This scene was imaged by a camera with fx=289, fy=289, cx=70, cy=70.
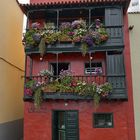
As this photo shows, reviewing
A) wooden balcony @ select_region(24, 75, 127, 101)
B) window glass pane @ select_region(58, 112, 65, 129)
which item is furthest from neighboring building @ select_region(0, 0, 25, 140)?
window glass pane @ select_region(58, 112, 65, 129)

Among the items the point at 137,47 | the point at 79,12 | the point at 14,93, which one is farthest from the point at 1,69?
the point at 137,47

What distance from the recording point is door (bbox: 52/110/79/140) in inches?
623

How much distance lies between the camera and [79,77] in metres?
15.8

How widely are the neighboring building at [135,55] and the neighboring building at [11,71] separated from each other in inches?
302

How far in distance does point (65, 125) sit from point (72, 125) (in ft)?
1.38

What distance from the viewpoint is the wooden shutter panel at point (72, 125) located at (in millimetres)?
15773

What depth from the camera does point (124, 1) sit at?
52.8 feet

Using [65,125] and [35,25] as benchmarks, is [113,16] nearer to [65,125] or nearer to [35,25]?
[35,25]

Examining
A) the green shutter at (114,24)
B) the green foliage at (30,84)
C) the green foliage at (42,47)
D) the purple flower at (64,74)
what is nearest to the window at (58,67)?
the purple flower at (64,74)

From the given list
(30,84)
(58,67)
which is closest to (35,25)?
(58,67)

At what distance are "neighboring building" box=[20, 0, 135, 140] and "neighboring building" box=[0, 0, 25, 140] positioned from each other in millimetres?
1821

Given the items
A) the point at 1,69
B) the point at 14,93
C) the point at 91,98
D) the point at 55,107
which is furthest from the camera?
the point at 14,93

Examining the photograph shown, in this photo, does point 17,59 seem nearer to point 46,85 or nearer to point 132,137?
point 46,85

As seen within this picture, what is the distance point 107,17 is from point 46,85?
5.18m
